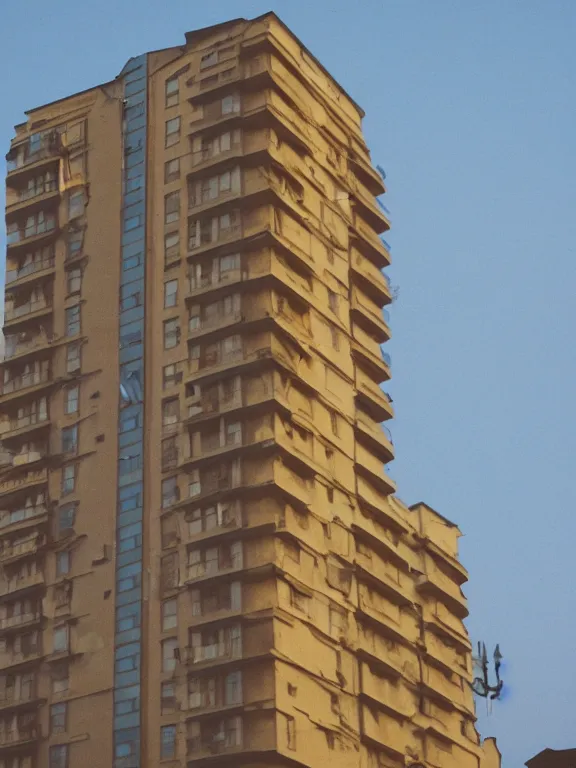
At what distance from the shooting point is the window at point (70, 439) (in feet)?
239

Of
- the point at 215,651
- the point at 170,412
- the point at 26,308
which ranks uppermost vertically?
the point at 26,308

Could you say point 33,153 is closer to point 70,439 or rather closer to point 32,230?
point 32,230

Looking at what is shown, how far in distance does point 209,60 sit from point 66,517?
20.0m

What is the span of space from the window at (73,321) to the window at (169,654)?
14.8 metres

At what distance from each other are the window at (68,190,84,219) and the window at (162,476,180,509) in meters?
13.9

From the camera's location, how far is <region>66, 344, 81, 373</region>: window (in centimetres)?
7438

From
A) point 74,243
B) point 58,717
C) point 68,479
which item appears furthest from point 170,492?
point 74,243

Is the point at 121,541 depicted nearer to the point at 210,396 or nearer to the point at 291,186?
the point at 210,396

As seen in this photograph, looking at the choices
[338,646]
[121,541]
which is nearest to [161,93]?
[121,541]

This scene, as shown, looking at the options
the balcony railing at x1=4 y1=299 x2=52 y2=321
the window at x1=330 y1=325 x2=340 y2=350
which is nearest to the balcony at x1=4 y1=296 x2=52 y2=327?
the balcony railing at x1=4 y1=299 x2=52 y2=321

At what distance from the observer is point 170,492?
228 feet

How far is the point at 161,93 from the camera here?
7675 cm

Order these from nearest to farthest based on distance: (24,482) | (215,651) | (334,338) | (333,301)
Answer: (215,651) → (24,482) → (334,338) → (333,301)

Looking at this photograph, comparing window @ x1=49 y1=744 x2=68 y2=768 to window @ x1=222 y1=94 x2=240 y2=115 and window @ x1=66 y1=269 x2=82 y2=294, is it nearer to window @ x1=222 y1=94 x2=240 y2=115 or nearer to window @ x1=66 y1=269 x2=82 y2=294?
window @ x1=66 y1=269 x2=82 y2=294
